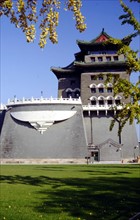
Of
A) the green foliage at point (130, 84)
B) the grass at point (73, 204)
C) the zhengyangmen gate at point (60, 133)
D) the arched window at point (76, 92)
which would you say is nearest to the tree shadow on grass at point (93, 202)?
the grass at point (73, 204)

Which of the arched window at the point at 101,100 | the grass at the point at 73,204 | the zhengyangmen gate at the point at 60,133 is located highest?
the arched window at the point at 101,100

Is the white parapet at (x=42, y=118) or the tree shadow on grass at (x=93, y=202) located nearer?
the tree shadow on grass at (x=93, y=202)

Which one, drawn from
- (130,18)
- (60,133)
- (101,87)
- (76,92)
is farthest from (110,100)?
(130,18)

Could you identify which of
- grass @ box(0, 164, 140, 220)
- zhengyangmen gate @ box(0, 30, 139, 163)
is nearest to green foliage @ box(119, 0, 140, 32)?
grass @ box(0, 164, 140, 220)

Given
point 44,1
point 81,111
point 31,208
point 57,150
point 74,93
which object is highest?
point 74,93

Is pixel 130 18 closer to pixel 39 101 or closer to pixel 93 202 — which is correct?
pixel 93 202

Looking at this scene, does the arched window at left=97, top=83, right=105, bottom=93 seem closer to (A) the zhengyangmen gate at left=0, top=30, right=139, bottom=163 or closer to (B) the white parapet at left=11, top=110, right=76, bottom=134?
(A) the zhengyangmen gate at left=0, top=30, right=139, bottom=163

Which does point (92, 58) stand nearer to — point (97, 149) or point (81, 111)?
point (81, 111)

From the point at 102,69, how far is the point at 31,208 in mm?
41331

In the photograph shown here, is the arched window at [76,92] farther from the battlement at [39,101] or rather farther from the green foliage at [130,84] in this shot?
the green foliage at [130,84]

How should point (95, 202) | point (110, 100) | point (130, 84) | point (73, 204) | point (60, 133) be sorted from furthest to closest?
point (110, 100) < point (60, 133) < point (130, 84) < point (95, 202) < point (73, 204)

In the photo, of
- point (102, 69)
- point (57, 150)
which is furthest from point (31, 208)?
point (102, 69)

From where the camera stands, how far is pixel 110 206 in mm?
9922

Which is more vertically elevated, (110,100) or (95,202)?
(110,100)
